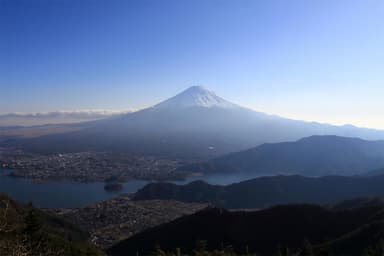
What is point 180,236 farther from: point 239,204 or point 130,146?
point 130,146

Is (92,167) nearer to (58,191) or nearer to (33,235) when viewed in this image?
(58,191)

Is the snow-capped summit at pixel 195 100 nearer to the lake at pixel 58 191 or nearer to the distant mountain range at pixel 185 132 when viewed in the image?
the distant mountain range at pixel 185 132

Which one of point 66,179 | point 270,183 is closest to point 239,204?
point 270,183

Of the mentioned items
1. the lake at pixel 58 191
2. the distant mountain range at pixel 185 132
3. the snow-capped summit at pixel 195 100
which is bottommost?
the lake at pixel 58 191

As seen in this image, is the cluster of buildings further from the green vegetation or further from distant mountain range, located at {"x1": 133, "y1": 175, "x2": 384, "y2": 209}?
the green vegetation

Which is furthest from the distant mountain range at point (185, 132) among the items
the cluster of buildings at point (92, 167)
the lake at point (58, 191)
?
the lake at point (58, 191)

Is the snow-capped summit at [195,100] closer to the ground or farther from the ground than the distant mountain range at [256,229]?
farther from the ground

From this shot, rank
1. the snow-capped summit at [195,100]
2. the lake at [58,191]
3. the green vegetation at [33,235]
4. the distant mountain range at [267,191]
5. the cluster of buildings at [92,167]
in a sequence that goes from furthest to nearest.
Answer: the snow-capped summit at [195,100] → the cluster of buildings at [92,167] → the distant mountain range at [267,191] → the lake at [58,191] → the green vegetation at [33,235]
